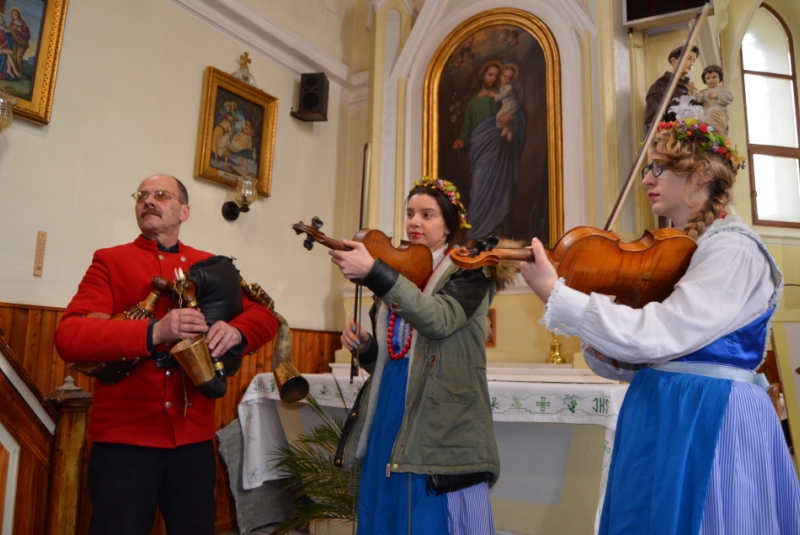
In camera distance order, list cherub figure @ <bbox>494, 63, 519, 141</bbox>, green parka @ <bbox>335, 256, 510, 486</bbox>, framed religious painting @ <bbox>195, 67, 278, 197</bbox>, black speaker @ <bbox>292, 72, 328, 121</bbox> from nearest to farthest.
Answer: green parka @ <bbox>335, 256, 510, 486</bbox>
framed religious painting @ <bbox>195, 67, 278, 197</bbox>
cherub figure @ <bbox>494, 63, 519, 141</bbox>
black speaker @ <bbox>292, 72, 328, 121</bbox>

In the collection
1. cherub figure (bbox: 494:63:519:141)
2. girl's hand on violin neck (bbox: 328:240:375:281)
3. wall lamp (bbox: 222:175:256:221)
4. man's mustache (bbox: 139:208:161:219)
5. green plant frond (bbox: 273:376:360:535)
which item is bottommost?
green plant frond (bbox: 273:376:360:535)

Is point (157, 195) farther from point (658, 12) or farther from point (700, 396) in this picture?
point (658, 12)

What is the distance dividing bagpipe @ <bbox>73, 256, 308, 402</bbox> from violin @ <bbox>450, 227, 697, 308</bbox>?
96 centimetres

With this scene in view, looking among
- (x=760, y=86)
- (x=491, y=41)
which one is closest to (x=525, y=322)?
(x=491, y=41)

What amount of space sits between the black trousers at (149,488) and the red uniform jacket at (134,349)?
0.16 feet

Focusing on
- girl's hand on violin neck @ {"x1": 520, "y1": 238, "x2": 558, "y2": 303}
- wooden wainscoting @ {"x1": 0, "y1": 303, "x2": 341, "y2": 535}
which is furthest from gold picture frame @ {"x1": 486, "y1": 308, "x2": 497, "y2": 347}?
girl's hand on violin neck @ {"x1": 520, "y1": 238, "x2": 558, "y2": 303}

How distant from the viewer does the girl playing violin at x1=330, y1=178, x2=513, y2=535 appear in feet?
6.37

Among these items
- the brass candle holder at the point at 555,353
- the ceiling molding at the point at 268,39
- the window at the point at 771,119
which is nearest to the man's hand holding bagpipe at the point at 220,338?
the brass candle holder at the point at 555,353

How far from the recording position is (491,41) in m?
5.61

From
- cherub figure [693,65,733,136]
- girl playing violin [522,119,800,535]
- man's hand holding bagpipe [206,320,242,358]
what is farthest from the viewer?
cherub figure [693,65,733,136]

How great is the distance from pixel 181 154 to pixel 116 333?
3041 millimetres

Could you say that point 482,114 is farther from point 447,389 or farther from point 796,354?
point 447,389

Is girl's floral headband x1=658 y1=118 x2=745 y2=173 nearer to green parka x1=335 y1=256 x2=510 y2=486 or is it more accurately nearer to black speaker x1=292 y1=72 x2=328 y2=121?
green parka x1=335 y1=256 x2=510 y2=486

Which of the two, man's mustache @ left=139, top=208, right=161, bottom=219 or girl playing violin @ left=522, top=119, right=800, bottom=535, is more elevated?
man's mustache @ left=139, top=208, right=161, bottom=219
